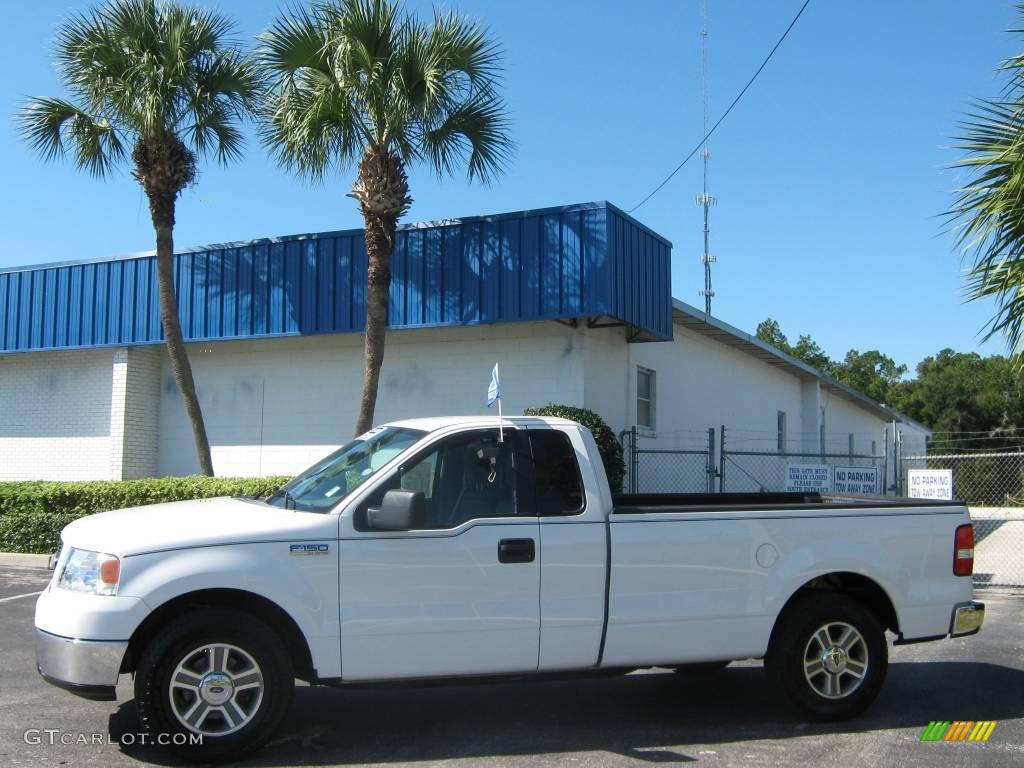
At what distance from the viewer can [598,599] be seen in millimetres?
5984

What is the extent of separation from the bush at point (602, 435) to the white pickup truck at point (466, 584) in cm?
705

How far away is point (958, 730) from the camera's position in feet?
20.8

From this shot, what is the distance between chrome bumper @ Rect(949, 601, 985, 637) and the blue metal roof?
7677 mm

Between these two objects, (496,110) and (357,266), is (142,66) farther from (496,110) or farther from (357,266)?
(496,110)

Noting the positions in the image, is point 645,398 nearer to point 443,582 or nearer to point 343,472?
point 343,472

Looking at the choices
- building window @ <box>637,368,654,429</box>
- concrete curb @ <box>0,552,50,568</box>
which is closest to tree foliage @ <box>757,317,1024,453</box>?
building window @ <box>637,368,654,429</box>

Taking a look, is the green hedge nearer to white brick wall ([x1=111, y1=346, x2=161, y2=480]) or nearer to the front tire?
white brick wall ([x1=111, y1=346, x2=161, y2=480])

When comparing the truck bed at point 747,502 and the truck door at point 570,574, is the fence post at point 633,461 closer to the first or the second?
the truck bed at point 747,502

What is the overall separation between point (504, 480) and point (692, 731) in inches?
78.8

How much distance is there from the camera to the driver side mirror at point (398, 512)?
5559 mm

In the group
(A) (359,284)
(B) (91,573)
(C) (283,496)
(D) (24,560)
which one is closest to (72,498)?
(D) (24,560)

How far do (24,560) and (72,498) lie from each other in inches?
57.2

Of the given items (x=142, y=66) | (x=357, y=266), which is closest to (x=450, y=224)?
(x=357, y=266)

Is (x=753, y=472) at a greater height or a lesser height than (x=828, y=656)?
greater
